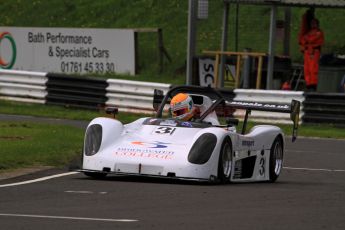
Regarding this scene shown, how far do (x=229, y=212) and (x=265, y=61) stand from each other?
61.0ft

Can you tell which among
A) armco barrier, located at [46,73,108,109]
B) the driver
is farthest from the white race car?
armco barrier, located at [46,73,108,109]

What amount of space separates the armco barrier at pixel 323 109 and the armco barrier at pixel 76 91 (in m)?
4.71

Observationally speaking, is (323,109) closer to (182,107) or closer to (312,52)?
(312,52)

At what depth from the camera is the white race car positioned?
1198 centimetres

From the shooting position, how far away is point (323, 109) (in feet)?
76.5

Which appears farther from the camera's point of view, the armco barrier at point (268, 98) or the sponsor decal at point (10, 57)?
the sponsor decal at point (10, 57)

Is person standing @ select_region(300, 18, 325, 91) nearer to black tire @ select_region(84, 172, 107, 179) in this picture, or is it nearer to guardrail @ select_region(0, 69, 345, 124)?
guardrail @ select_region(0, 69, 345, 124)

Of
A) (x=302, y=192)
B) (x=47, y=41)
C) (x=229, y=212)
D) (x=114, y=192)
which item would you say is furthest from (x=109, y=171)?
(x=47, y=41)

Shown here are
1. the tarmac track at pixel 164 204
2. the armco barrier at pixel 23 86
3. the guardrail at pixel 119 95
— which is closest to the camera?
the tarmac track at pixel 164 204

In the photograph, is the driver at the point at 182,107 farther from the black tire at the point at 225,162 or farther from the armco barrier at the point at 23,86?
the armco barrier at the point at 23,86

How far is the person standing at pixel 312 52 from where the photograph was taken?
87.7 ft

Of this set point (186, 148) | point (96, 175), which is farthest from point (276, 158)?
point (96, 175)

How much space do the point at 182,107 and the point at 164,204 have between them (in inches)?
132

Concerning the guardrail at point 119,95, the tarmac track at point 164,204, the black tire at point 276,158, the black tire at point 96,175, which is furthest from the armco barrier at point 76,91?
the black tire at point 96,175
